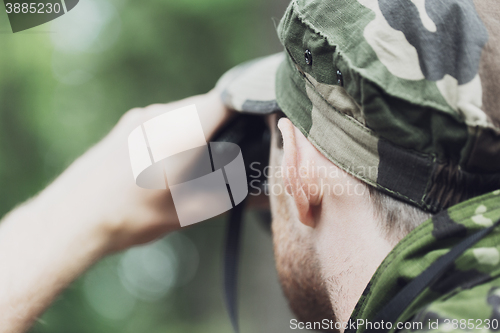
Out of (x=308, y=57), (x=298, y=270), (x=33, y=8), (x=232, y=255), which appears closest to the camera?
(x=308, y=57)

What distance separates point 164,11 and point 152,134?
55.7 inches

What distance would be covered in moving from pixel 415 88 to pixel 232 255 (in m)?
0.68

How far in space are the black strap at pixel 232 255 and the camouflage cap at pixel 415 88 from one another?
51cm

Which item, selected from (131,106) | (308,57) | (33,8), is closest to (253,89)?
(308,57)

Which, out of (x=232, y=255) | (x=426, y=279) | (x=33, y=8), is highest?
(x=33, y=8)

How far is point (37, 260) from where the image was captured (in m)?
0.69

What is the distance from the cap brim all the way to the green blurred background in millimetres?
1299

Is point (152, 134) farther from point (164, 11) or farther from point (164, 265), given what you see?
point (164, 265)

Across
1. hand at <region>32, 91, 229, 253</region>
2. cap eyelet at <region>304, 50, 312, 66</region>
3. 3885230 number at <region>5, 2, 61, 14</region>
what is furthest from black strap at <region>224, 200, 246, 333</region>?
3885230 number at <region>5, 2, 61, 14</region>

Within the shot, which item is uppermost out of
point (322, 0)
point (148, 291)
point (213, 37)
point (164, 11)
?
point (322, 0)

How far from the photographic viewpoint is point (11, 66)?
5.71 ft

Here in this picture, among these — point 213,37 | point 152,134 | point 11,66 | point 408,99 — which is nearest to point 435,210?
point 408,99

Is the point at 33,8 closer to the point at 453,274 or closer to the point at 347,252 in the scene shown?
the point at 347,252

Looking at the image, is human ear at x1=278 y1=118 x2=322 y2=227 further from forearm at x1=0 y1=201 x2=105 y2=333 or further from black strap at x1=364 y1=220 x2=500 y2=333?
forearm at x1=0 y1=201 x2=105 y2=333
